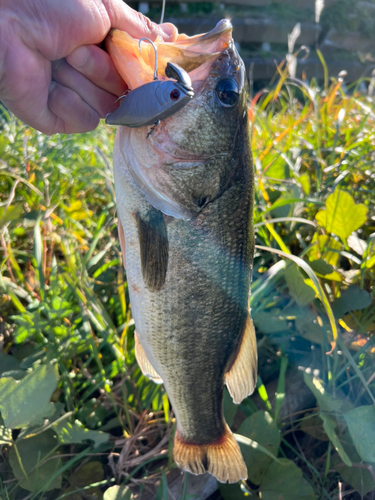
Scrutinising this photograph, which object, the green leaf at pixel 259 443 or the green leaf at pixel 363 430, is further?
the green leaf at pixel 259 443

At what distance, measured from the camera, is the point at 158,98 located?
3.42 feet

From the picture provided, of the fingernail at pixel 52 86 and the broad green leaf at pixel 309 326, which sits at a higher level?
the fingernail at pixel 52 86

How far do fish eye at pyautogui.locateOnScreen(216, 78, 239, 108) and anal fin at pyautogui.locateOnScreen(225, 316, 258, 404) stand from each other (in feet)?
2.65

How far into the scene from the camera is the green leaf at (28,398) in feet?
4.43

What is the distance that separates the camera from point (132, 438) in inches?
66.3

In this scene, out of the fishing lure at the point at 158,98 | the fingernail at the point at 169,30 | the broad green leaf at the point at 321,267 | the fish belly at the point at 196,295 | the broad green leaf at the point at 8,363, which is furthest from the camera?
the broad green leaf at the point at 321,267

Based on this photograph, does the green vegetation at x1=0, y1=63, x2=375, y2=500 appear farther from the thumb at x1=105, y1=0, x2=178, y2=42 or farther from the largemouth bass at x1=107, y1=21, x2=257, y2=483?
the thumb at x1=105, y1=0, x2=178, y2=42

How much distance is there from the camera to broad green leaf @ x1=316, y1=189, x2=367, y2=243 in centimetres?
176

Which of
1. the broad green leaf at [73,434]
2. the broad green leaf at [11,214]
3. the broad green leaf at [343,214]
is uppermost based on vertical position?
the broad green leaf at [11,214]

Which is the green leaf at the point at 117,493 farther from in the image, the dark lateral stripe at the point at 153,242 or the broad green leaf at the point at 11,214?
the broad green leaf at the point at 11,214

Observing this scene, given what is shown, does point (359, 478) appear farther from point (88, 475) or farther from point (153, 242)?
point (153, 242)

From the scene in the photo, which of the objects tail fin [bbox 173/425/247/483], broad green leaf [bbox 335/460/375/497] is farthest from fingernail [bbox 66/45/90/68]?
broad green leaf [bbox 335/460/375/497]

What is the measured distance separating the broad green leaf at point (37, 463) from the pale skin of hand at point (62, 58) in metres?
1.38

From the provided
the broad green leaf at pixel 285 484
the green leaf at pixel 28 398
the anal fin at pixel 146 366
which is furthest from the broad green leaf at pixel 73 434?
the broad green leaf at pixel 285 484
